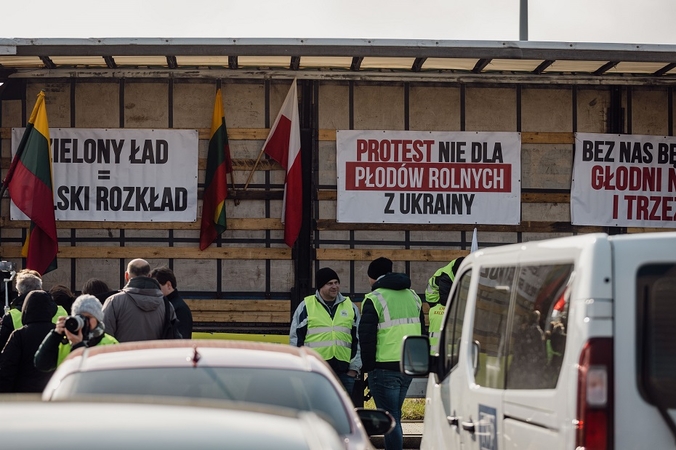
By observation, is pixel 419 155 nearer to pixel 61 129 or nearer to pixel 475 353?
pixel 61 129

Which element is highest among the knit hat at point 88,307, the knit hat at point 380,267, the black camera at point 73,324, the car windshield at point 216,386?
the knit hat at point 380,267

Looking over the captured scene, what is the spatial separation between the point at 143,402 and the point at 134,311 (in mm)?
7000

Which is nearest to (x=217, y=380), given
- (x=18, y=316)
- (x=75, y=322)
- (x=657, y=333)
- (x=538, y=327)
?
(x=538, y=327)

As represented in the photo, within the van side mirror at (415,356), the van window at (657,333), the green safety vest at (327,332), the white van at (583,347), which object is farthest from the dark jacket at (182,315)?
the van window at (657,333)

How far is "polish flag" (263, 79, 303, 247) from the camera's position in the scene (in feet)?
49.9

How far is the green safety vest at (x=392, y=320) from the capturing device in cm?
1082

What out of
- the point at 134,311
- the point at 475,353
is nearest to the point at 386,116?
Result: the point at 134,311

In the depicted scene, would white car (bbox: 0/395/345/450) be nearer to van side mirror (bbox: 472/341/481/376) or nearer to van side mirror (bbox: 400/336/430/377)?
van side mirror (bbox: 472/341/481/376)

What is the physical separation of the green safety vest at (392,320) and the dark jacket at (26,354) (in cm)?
318

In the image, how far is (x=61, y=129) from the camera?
1543cm

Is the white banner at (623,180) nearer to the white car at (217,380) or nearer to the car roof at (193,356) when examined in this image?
the car roof at (193,356)

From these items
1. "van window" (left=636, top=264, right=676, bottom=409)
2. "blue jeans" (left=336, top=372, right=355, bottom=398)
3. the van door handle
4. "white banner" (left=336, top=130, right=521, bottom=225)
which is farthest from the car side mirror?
"white banner" (left=336, top=130, right=521, bottom=225)

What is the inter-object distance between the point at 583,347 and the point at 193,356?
2002 mm

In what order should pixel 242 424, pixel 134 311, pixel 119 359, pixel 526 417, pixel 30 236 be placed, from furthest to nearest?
1. pixel 30 236
2. pixel 134 311
3. pixel 119 359
4. pixel 526 417
5. pixel 242 424
